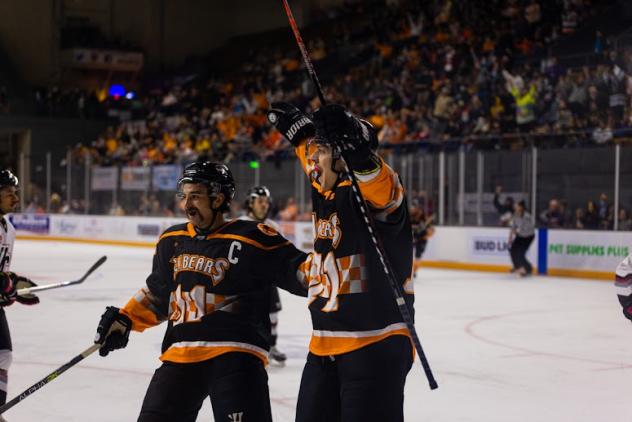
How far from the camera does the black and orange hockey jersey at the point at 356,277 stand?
3.07m

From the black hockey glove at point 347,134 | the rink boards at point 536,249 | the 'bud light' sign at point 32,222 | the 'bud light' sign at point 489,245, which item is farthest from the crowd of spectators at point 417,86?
the black hockey glove at point 347,134

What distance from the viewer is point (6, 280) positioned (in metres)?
4.46

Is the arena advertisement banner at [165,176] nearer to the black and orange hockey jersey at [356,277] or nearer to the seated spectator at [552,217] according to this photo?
the seated spectator at [552,217]

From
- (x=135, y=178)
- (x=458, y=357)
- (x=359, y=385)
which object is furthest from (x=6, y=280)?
(x=135, y=178)

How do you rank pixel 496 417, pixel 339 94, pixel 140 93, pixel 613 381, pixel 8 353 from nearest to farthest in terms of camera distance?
1. pixel 8 353
2. pixel 496 417
3. pixel 613 381
4. pixel 339 94
5. pixel 140 93

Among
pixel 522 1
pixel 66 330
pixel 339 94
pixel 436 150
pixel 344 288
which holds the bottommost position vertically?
pixel 66 330

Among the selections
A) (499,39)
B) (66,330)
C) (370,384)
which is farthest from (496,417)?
(499,39)

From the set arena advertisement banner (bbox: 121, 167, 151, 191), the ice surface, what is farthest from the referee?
arena advertisement banner (bbox: 121, 167, 151, 191)

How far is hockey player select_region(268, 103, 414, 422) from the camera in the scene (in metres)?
3.00

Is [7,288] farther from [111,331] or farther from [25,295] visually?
[111,331]

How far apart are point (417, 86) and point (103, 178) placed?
742 cm

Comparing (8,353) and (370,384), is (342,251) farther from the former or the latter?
(8,353)

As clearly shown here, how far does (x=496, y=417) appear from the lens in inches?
208

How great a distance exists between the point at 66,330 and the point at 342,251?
6.04 m
